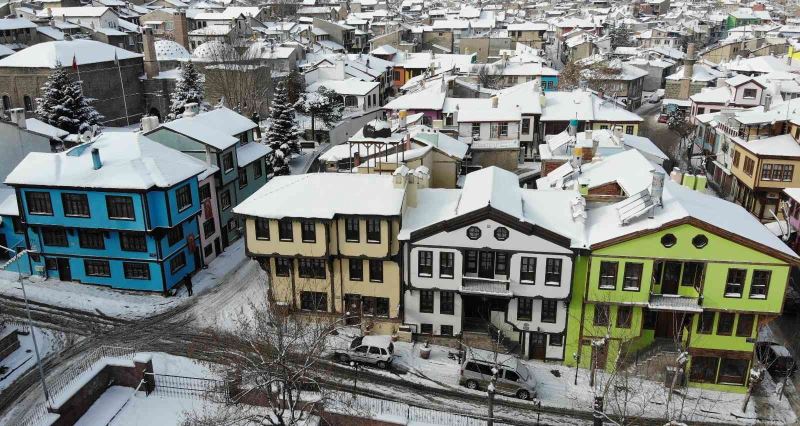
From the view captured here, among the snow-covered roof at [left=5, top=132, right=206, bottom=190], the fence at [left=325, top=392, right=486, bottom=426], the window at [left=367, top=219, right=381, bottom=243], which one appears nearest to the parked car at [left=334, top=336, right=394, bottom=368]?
the fence at [left=325, top=392, right=486, bottom=426]

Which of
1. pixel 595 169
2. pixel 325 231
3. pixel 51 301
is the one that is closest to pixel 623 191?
pixel 595 169

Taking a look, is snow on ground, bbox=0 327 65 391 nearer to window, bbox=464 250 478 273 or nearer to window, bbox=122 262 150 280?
window, bbox=122 262 150 280

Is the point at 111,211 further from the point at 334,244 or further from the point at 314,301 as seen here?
the point at 334,244

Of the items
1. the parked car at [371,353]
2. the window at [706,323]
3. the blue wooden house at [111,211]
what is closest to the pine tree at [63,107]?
the blue wooden house at [111,211]

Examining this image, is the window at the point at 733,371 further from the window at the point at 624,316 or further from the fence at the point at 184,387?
the fence at the point at 184,387

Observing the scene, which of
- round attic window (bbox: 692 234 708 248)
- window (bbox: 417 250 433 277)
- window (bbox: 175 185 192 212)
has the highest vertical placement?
round attic window (bbox: 692 234 708 248)
